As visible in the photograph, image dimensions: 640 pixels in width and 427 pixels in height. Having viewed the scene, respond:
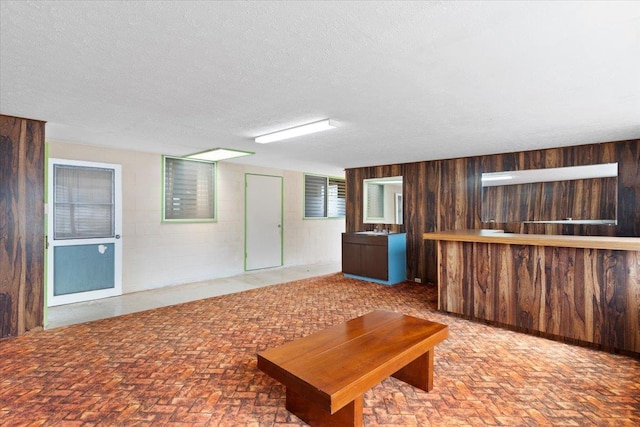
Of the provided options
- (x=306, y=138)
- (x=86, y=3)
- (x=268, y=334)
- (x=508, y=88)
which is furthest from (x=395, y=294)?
(x=86, y=3)

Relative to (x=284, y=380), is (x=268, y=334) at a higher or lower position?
lower

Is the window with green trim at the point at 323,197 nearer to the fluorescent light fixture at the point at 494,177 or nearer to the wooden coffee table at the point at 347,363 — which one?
the fluorescent light fixture at the point at 494,177

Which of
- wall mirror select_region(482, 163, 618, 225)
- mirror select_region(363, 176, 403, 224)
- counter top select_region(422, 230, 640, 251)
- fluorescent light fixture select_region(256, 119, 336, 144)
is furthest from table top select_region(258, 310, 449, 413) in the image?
mirror select_region(363, 176, 403, 224)

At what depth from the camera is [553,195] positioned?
15.0 ft

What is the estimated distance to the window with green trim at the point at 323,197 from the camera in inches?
306

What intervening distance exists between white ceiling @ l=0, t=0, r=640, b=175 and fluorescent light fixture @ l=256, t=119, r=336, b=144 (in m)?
0.15

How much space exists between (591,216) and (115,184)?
678 centimetres

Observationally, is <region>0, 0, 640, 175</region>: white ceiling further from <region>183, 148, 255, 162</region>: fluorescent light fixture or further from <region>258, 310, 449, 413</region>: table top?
<region>258, 310, 449, 413</region>: table top

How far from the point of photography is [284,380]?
1777 millimetres

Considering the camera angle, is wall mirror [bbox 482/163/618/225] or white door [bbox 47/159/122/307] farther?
white door [bbox 47/159/122/307]

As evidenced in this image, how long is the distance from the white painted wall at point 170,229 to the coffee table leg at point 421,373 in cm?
443

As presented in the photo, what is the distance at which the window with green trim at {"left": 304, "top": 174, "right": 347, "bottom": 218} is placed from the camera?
25.5 feet

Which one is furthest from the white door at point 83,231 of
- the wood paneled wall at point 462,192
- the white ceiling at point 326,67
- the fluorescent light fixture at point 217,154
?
the wood paneled wall at point 462,192

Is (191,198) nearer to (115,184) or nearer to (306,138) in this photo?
(115,184)
